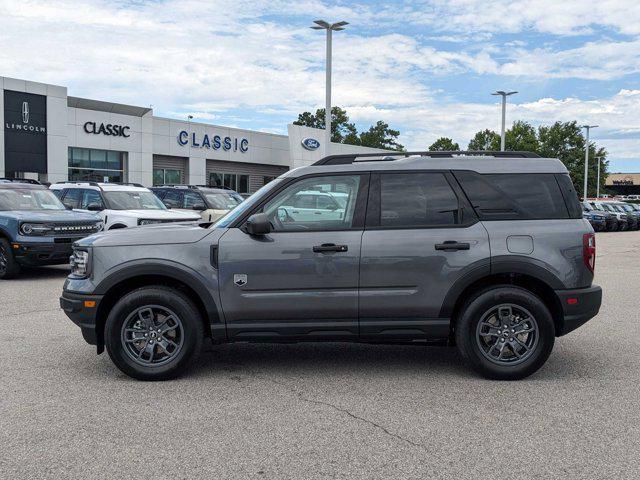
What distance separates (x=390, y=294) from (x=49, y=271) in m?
10.5

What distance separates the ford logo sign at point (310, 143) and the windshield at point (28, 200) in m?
30.8

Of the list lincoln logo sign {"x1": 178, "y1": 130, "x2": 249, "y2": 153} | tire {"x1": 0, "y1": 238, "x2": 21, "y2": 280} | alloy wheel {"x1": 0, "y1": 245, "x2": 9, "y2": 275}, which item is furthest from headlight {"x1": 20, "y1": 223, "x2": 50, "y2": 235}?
lincoln logo sign {"x1": 178, "y1": 130, "x2": 249, "y2": 153}

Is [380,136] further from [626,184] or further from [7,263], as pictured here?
[7,263]

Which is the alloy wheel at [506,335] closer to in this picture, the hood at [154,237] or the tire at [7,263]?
the hood at [154,237]

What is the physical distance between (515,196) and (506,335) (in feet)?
3.87

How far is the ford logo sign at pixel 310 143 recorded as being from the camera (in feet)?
144

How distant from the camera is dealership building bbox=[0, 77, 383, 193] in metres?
29.7

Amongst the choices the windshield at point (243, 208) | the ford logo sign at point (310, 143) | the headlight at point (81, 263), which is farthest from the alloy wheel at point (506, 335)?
the ford logo sign at point (310, 143)

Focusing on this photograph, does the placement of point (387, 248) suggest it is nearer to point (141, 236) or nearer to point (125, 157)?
point (141, 236)

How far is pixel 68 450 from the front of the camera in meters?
3.94

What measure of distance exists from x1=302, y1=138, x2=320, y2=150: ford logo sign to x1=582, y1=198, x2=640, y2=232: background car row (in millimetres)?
17486

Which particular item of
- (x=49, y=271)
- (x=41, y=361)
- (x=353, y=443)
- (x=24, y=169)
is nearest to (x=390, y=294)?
(x=353, y=443)

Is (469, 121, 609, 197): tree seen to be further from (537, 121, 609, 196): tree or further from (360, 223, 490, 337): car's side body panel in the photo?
(360, 223, 490, 337): car's side body panel

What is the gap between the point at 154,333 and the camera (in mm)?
5449
